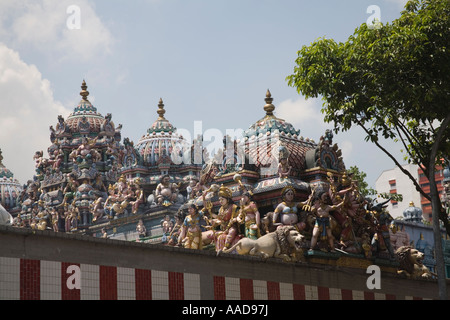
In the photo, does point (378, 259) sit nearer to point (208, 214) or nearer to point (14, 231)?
point (208, 214)

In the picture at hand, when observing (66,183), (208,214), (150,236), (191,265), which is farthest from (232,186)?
(66,183)

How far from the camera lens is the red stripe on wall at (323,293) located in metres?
26.6

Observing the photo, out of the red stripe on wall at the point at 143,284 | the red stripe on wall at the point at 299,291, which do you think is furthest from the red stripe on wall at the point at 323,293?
the red stripe on wall at the point at 143,284

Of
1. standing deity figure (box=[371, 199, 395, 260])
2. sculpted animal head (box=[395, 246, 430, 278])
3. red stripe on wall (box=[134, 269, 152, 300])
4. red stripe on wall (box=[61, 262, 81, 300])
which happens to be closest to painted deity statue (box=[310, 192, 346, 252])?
standing deity figure (box=[371, 199, 395, 260])

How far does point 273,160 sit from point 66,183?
39.1m

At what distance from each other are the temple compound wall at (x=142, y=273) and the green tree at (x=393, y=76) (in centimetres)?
463

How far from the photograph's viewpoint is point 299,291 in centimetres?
2572

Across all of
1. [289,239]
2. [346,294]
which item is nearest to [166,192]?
[346,294]

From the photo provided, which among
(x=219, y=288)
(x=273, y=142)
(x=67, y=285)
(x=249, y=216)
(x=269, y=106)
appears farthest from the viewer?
(x=269, y=106)

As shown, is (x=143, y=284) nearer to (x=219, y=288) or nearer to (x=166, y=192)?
(x=219, y=288)

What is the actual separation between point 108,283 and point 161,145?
131 feet

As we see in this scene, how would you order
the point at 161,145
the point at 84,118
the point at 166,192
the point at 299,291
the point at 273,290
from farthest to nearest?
the point at 84,118
the point at 161,145
the point at 166,192
the point at 299,291
the point at 273,290

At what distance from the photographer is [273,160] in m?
32.4
